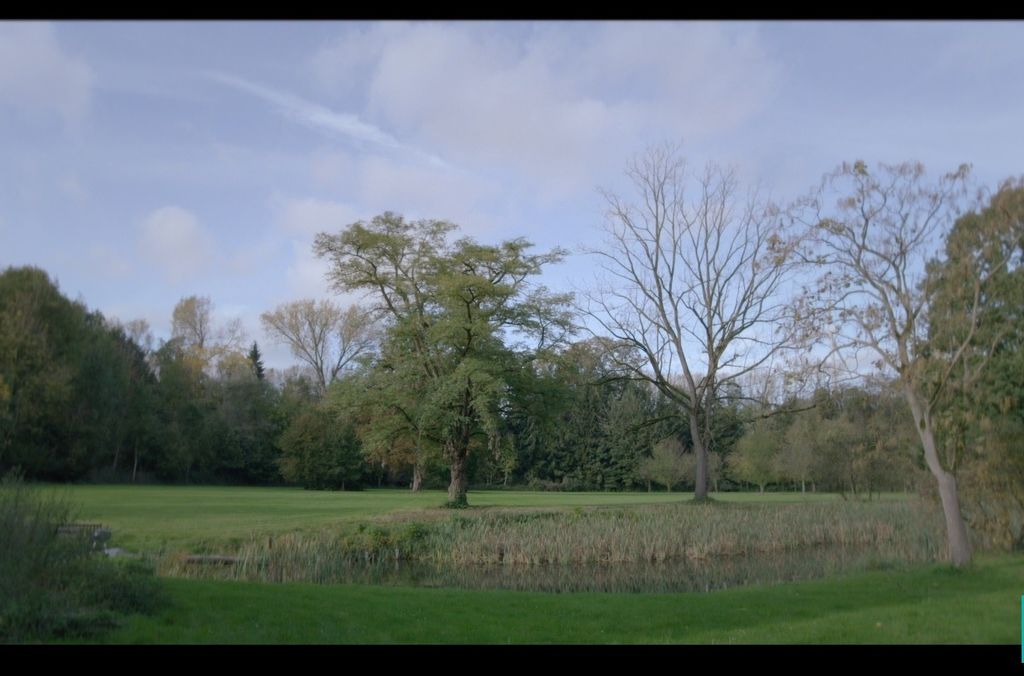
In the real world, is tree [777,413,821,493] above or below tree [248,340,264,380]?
below

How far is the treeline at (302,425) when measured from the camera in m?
35.8

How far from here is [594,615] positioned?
11.9 m

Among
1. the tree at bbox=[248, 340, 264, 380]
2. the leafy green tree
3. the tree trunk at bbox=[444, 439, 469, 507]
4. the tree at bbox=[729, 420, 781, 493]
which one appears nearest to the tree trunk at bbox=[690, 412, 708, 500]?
the tree trunk at bbox=[444, 439, 469, 507]

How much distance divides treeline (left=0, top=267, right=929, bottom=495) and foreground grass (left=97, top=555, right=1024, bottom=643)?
19473mm

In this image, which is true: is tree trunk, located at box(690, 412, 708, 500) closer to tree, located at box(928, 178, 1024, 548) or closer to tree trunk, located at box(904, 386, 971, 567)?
tree, located at box(928, 178, 1024, 548)

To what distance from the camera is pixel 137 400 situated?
189ft

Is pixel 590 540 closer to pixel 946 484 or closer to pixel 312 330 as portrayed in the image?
pixel 946 484

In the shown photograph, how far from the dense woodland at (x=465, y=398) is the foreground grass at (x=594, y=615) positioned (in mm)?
4880

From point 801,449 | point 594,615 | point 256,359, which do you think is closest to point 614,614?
point 594,615

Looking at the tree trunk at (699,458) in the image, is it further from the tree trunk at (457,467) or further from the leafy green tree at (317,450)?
the leafy green tree at (317,450)

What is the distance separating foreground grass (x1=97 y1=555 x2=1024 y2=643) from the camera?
9266mm

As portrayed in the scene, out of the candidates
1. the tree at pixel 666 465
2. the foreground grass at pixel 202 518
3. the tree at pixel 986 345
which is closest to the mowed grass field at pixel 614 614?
the tree at pixel 986 345

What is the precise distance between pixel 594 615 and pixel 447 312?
2288cm

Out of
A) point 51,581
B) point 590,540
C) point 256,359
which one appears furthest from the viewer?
point 256,359
